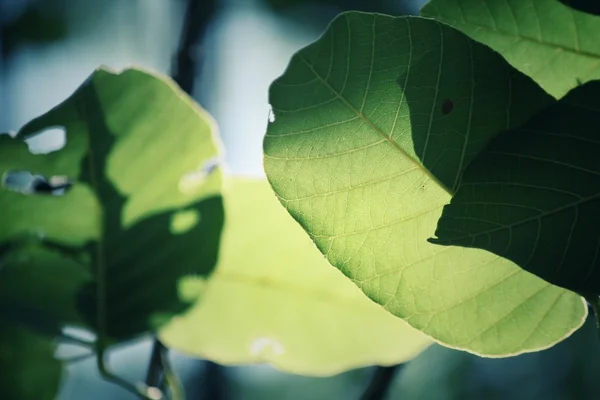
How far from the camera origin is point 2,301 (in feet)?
2.78

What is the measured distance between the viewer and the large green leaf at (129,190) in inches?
28.7

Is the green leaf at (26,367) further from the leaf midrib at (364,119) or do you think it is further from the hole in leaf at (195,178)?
the leaf midrib at (364,119)

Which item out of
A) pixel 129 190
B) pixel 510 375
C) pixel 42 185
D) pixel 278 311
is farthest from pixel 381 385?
pixel 510 375

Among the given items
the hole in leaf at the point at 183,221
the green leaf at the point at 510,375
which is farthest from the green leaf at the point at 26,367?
the green leaf at the point at 510,375

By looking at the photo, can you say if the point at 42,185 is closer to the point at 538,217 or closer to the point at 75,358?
the point at 75,358

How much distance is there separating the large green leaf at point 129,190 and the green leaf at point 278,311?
0.30 feet

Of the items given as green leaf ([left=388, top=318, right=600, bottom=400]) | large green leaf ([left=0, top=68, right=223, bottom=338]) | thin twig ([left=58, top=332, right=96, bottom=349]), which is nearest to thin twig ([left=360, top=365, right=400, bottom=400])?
large green leaf ([left=0, top=68, right=223, bottom=338])

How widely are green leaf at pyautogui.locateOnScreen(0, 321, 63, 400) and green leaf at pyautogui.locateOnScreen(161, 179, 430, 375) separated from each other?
0.18 m

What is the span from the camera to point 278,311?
909 mm

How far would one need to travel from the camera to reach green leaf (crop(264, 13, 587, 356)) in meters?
0.45

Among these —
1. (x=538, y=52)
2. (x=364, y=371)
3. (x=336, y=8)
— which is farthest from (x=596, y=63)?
(x=364, y=371)

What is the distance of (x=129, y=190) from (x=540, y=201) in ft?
1.63

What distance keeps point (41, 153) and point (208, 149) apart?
0.75 ft

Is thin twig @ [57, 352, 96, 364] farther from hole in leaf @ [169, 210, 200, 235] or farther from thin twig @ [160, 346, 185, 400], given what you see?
hole in leaf @ [169, 210, 200, 235]
